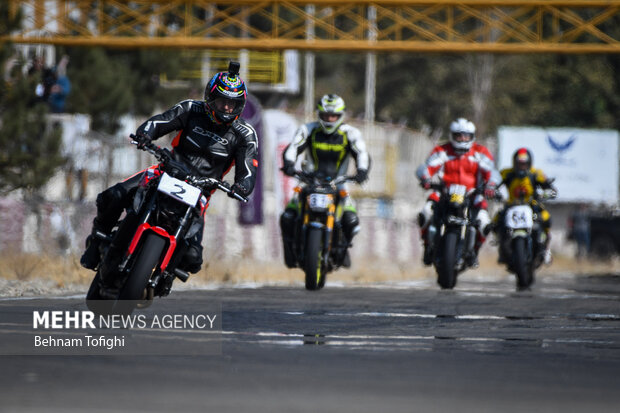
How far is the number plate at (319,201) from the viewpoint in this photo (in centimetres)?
1523

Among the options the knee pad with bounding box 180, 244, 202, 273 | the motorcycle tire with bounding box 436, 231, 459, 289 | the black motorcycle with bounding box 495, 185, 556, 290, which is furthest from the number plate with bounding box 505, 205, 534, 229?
the knee pad with bounding box 180, 244, 202, 273

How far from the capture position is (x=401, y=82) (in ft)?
217

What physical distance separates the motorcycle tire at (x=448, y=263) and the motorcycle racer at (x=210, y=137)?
590cm

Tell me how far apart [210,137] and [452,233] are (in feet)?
20.8

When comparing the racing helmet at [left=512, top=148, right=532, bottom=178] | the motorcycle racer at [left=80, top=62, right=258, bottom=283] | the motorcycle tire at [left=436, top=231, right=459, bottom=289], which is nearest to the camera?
the motorcycle racer at [left=80, top=62, right=258, bottom=283]

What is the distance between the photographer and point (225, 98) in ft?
33.5

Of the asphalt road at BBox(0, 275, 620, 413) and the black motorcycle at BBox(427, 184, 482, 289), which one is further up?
the black motorcycle at BBox(427, 184, 482, 289)

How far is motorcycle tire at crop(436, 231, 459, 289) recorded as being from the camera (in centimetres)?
Result: 1597

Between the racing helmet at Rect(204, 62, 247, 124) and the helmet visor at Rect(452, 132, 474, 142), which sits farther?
the helmet visor at Rect(452, 132, 474, 142)

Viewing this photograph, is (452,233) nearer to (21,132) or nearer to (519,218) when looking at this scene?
(519,218)

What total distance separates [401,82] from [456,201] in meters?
49.9

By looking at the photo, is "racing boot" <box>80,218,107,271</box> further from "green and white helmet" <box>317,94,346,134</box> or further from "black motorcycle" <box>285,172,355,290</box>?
"green and white helmet" <box>317,94,346,134</box>

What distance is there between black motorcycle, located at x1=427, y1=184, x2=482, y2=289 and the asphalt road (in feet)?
10.9

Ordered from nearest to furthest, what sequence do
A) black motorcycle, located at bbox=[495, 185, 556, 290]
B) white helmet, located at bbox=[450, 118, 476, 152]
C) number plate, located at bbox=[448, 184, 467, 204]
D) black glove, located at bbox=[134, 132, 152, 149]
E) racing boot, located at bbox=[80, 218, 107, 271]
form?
black glove, located at bbox=[134, 132, 152, 149] < racing boot, located at bbox=[80, 218, 107, 271] < number plate, located at bbox=[448, 184, 467, 204] < white helmet, located at bbox=[450, 118, 476, 152] < black motorcycle, located at bbox=[495, 185, 556, 290]
